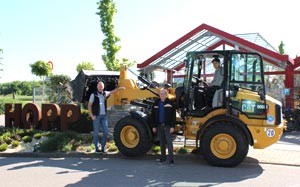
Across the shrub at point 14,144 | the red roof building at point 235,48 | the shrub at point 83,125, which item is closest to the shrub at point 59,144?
the shrub at point 14,144

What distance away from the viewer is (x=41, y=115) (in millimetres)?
14953

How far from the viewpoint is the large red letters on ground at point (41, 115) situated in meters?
14.5

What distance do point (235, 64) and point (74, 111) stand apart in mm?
6718

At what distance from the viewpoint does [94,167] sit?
9.26 meters

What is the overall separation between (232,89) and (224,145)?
1296 millimetres

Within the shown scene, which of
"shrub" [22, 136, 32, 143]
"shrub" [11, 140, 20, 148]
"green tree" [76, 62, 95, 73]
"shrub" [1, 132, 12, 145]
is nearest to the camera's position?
"shrub" [11, 140, 20, 148]

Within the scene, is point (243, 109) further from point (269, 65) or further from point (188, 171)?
point (269, 65)

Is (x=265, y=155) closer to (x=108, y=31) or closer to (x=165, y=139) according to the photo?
(x=165, y=139)

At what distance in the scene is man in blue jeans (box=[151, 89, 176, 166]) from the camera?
962 centimetres

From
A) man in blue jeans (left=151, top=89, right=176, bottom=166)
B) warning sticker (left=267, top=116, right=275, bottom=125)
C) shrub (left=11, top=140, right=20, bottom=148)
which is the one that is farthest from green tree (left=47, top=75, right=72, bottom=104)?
warning sticker (left=267, top=116, right=275, bottom=125)

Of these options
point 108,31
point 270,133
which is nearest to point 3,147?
point 270,133

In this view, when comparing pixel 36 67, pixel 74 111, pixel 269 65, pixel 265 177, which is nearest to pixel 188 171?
pixel 265 177

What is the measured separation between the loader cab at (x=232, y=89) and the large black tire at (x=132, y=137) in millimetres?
1118

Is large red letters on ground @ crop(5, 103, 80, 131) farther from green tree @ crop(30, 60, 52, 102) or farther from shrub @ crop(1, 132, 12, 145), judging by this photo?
green tree @ crop(30, 60, 52, 102)
